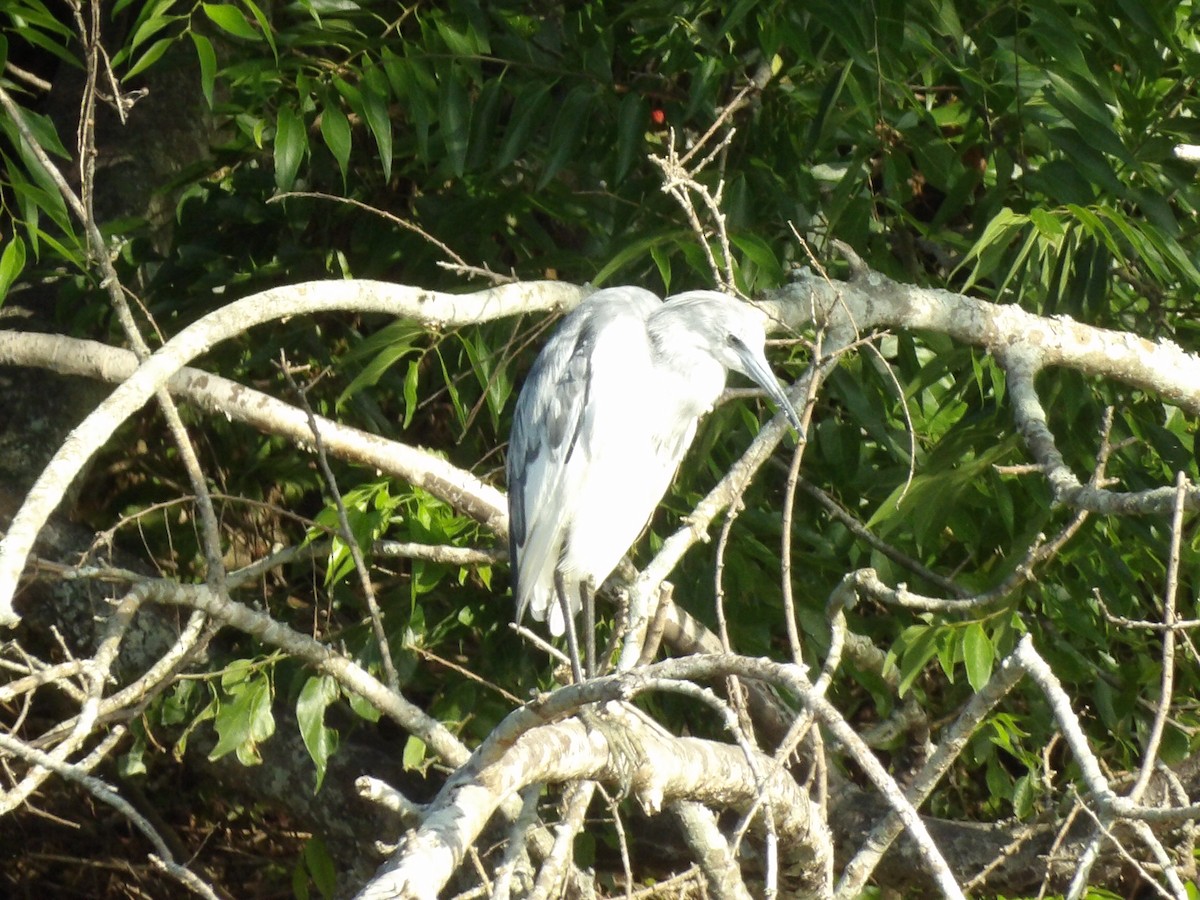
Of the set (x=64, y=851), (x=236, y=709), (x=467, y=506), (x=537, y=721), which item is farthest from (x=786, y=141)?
(x=64, y=851)

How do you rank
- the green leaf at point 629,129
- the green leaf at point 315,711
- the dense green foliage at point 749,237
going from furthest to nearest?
the green leaf at point 315,711
the green leaf at point 629,129
the dense green foliage at point 749,237

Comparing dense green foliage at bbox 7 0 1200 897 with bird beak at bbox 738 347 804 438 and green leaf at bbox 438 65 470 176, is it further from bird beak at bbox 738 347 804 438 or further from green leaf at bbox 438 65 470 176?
bird beak at bbox 738 347 804 438

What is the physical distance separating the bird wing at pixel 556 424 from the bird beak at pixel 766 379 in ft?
0.97

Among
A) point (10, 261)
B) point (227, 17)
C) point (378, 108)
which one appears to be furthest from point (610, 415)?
point (10, 261)

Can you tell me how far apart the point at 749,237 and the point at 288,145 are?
0.96 m

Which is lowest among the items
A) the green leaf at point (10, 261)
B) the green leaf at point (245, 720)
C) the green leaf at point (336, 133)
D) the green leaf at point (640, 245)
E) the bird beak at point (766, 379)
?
the green leaf at point (245, 720)

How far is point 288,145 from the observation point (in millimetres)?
2750

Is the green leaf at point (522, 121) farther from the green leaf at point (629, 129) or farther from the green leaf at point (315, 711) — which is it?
the green leaf at point (315, 711)

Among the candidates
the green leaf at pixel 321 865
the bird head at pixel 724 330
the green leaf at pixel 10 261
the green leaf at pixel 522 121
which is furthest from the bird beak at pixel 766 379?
the green leaf at pixel 321 865

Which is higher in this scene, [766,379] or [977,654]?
[766,379]

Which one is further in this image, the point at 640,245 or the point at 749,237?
the point at 749,237

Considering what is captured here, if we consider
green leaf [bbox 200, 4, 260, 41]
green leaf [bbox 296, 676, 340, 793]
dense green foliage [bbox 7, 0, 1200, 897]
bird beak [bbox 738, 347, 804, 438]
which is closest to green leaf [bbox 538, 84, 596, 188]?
dense green foliage [bbox 7, 0, 1200, 897]

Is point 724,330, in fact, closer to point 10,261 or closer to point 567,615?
point 567,615

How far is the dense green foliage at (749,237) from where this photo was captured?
2.69 metres
